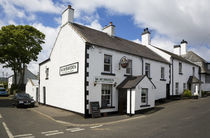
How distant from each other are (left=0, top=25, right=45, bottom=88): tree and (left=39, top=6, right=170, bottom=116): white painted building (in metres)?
17.1

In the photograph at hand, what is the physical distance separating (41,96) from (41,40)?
18.1 meters

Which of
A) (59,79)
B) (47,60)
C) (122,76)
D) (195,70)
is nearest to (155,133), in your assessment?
(122,76)

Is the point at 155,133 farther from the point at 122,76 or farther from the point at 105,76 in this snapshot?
the point at 122,76

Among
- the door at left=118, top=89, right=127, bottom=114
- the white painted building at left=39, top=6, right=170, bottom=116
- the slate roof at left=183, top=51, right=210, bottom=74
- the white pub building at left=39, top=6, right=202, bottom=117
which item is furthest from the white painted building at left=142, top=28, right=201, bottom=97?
the door at left=118, top=89, right=127, bottom=114

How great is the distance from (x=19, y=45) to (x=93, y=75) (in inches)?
965

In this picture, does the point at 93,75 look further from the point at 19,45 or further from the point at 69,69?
the point at 19,45

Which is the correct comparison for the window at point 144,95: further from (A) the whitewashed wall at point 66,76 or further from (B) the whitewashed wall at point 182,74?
(B) the whitewashed wall at point 182,74

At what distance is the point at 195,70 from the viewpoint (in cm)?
2812

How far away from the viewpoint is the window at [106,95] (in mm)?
12959

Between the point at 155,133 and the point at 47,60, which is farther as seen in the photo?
the point at 47,60

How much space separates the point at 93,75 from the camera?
12.4m

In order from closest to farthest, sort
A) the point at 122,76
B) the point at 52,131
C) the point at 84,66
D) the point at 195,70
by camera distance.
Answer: the point at 52,131 < the point at 84,66 < the point at 122,76 < the point at 195,70

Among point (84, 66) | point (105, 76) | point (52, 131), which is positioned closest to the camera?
point (52, 131)

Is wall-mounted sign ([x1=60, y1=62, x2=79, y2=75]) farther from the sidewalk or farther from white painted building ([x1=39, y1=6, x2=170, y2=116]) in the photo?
the sidewalk
